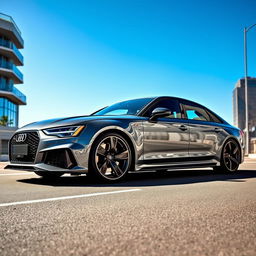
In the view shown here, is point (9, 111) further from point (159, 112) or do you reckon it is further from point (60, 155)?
point (60, 155)

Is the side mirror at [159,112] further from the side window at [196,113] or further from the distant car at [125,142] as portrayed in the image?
the side window at [196,113]

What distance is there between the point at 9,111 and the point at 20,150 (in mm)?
46348

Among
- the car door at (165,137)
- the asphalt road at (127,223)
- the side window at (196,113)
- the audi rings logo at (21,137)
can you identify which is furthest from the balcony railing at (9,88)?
the asphalt road at (127,223)

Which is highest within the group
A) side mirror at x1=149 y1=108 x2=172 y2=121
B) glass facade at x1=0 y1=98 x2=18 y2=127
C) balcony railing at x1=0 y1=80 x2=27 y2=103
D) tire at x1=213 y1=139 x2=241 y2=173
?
balcony railing at x1=0 y1=80 x2=27 y2=103

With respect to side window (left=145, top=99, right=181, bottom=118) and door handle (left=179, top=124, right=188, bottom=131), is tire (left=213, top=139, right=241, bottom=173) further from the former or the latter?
side window (left=145, top=99, right=181, bottom=118)

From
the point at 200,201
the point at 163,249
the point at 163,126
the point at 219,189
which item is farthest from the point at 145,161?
the point at 163,249

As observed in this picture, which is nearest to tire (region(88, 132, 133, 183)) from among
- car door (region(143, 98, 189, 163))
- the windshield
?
car door (region(143, 98, 189, 163))

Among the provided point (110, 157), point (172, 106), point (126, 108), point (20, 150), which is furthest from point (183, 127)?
point (20, 150)

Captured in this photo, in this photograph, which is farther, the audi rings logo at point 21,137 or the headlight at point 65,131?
the audi rings logo at point 21,137

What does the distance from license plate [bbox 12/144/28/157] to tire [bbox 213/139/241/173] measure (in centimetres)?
407

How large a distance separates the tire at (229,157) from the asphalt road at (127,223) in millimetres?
3118

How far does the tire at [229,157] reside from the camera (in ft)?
23.7

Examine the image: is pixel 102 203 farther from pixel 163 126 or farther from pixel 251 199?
pixel 163 126

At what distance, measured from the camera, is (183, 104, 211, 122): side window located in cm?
690
